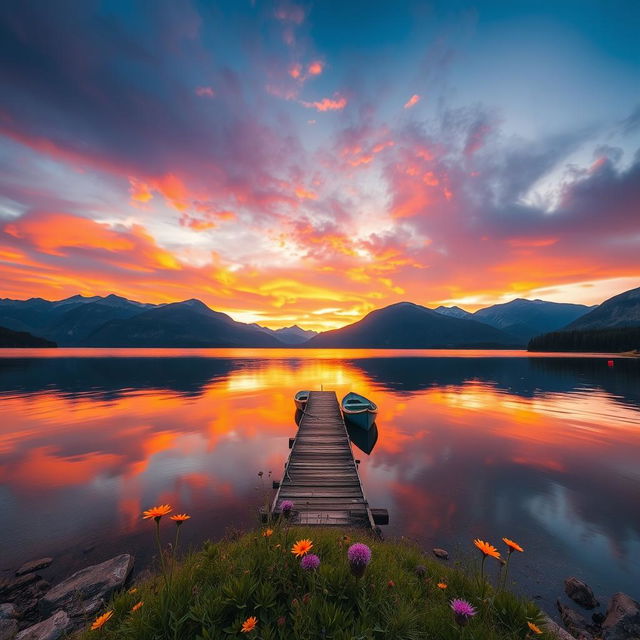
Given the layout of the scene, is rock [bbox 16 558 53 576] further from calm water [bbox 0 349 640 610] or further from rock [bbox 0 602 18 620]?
rock [bbox 0 602 18 620]

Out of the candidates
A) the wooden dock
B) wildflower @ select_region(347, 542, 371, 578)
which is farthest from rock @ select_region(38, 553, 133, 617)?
wildflower @ select_region(347, 542, 371, 578)

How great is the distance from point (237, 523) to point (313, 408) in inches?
760

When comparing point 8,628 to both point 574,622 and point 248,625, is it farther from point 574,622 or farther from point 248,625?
point 574,622

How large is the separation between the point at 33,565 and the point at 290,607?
13210 mm

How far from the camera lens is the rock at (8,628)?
8031mm

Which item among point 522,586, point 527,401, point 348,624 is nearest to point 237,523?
point 522,586

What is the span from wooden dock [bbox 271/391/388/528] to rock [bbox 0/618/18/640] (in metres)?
7.50

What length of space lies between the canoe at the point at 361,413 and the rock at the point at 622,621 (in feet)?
63.6

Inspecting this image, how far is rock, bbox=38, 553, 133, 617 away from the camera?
8995 mm

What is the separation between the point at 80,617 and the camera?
27.1 ft

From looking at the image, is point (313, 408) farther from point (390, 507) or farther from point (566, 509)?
point (566, 509)

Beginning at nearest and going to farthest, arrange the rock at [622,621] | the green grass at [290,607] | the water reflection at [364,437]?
the green grass at [290,607] → the rock at [622,621] → the water reflection at [364,437]

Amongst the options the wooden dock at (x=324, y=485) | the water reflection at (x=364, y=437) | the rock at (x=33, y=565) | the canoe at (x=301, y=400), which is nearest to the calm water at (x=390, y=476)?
the rock at (x=33, y=565)

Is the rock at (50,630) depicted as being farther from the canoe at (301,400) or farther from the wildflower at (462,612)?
the canoe at (301,400)
